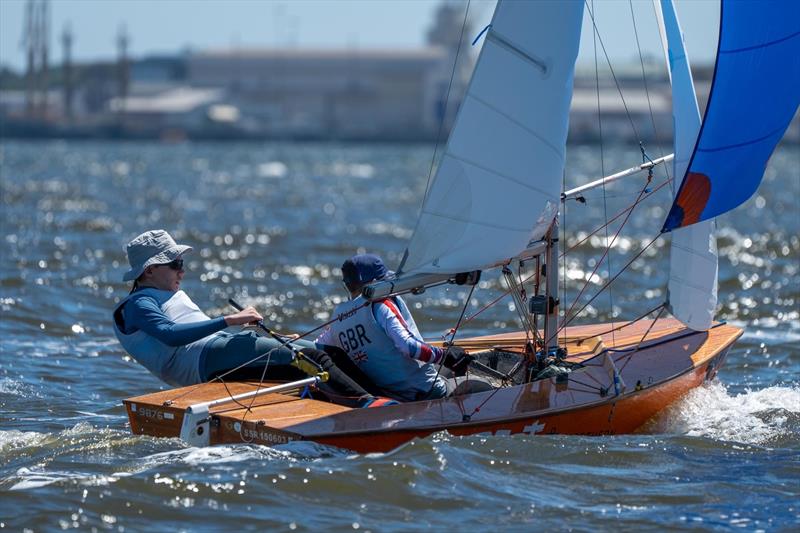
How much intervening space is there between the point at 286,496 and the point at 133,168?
47945 millimetres

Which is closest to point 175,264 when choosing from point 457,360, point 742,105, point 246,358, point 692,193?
point 246,358

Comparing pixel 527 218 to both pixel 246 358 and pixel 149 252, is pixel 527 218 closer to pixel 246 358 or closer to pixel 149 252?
pixel 246 358

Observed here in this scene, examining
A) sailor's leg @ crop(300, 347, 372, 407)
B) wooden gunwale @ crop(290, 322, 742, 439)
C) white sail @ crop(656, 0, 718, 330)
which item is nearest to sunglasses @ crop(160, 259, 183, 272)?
sailor's leg @ crop(300, 347, 372, 407)

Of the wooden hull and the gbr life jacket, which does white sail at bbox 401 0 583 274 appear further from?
the wooden hull

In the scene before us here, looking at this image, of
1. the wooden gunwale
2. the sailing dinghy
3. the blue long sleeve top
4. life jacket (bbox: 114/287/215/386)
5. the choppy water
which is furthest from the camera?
life jacket (bbox: 114/287/215/386)

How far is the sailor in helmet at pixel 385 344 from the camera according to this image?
7398 mm

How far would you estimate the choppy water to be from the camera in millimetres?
6328

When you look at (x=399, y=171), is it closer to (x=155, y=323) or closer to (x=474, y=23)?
(x=155, y=323)

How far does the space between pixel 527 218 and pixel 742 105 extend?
1.52 m

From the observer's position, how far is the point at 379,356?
7.50 meters

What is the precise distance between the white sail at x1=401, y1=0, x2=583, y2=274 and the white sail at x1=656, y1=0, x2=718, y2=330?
1.25 metres

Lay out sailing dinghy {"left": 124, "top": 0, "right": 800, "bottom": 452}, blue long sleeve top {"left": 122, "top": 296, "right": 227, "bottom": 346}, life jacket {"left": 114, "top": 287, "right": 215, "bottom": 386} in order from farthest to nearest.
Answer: life jacket {"left": 114, "top": 287, "right": 215, "bottom": 386}, blue long sleeve top {"left": 122, "top": 296, "right": 227, "bottom": 346}, sailing dinghy {"left": 124, "top": 0, "right": 800, "bottom": 452}

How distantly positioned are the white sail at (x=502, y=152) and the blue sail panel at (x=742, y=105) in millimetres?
933

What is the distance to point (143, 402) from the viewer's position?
7383 millimetres
